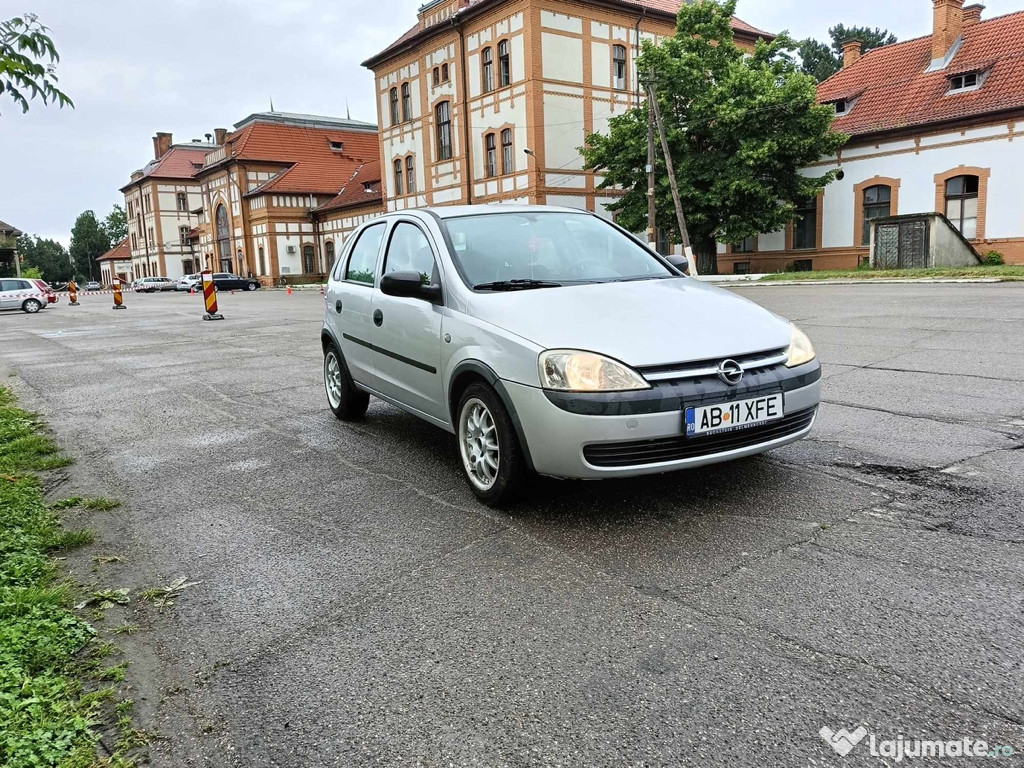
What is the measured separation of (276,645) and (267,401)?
17.8ft

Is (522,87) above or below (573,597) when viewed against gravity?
above

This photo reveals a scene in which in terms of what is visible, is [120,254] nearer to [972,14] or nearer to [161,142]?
[161,142]

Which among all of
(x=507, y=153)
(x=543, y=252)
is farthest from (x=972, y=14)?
(x=543, y=252)

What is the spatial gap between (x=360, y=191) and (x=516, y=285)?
178ft

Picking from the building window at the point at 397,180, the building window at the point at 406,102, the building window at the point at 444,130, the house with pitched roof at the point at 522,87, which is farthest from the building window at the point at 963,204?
the building window at the point at 397,180

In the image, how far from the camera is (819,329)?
12047 millimetres

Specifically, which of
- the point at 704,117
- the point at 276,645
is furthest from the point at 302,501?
the point at 704,117

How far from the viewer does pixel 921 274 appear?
24.1 metres

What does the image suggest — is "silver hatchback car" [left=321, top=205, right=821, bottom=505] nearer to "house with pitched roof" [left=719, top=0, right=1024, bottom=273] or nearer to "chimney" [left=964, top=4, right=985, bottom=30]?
"house with pitched roof" [left=719, top=0, right=1024, bottom=273]

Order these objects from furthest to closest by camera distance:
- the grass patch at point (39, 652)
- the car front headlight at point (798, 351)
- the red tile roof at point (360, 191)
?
the red tile roof at point (360, 191), the car front headlight at point (798, 351), the grass patch at point (39, 652)

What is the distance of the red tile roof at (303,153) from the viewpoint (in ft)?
199

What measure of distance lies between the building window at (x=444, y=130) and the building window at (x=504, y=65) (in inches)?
176

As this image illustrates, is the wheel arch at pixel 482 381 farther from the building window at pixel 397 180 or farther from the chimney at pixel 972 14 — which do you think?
the building window at pixel 397 180

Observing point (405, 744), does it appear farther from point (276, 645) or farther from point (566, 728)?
point (276, 645)
